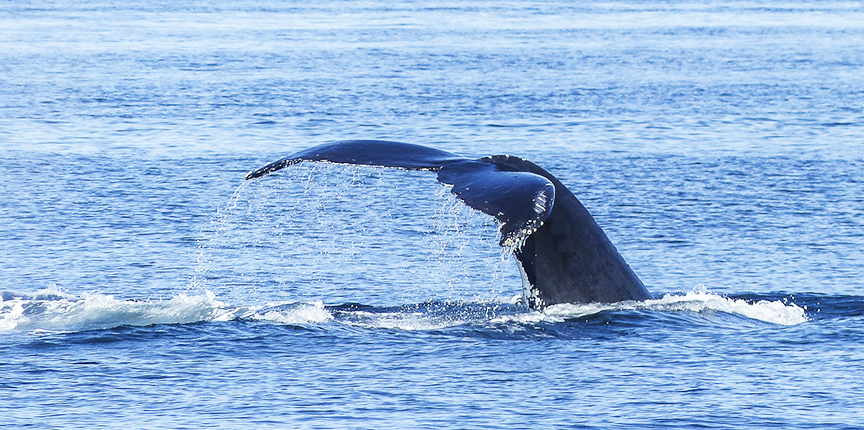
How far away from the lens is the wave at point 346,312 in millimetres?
9469

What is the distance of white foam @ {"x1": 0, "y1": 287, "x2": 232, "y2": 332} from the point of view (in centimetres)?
962

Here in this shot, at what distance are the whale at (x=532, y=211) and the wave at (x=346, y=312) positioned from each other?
0.59 ft

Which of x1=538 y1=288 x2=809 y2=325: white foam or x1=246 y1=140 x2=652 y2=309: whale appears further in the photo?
x1=538 y1=288 x2=809 y2=325: white foam

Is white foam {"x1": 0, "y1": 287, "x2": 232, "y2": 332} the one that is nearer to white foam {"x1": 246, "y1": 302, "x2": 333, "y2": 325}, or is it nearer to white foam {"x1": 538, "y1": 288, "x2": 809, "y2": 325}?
A: white foam {"x1": 246, "y1": 302, "x2": 333, "y2": 325}

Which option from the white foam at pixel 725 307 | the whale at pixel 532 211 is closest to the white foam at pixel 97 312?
the whale at pixel 532 211

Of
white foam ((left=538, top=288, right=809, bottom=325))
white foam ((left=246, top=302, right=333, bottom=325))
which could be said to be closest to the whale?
white foam ((left=538, top=288, right=809, bottom=325))

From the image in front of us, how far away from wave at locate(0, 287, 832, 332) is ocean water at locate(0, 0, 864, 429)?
30 millimetres

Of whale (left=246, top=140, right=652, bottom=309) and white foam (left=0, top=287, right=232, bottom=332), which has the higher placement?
whale (left=246, top=140, right=652, bottom=309)

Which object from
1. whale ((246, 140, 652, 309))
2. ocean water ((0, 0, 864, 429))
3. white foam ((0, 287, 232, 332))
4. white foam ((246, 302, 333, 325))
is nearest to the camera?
whale ((246, 140, 652, 309))

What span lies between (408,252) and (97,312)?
13.0ft

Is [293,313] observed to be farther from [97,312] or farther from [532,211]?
[532,211]

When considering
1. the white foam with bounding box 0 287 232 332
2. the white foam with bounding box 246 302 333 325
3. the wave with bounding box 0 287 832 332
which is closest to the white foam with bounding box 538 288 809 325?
the wave with bounding box 0 287 832 332

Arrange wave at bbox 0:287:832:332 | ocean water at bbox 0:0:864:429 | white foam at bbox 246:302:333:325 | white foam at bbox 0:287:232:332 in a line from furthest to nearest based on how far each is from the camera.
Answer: white foam at bbox 246:302:333:325, white foam at bbox 0:287:232:332, wave at bbox 0:287:832:332, ocean water at bbox 0:0:864:429

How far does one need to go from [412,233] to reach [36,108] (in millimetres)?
13102
